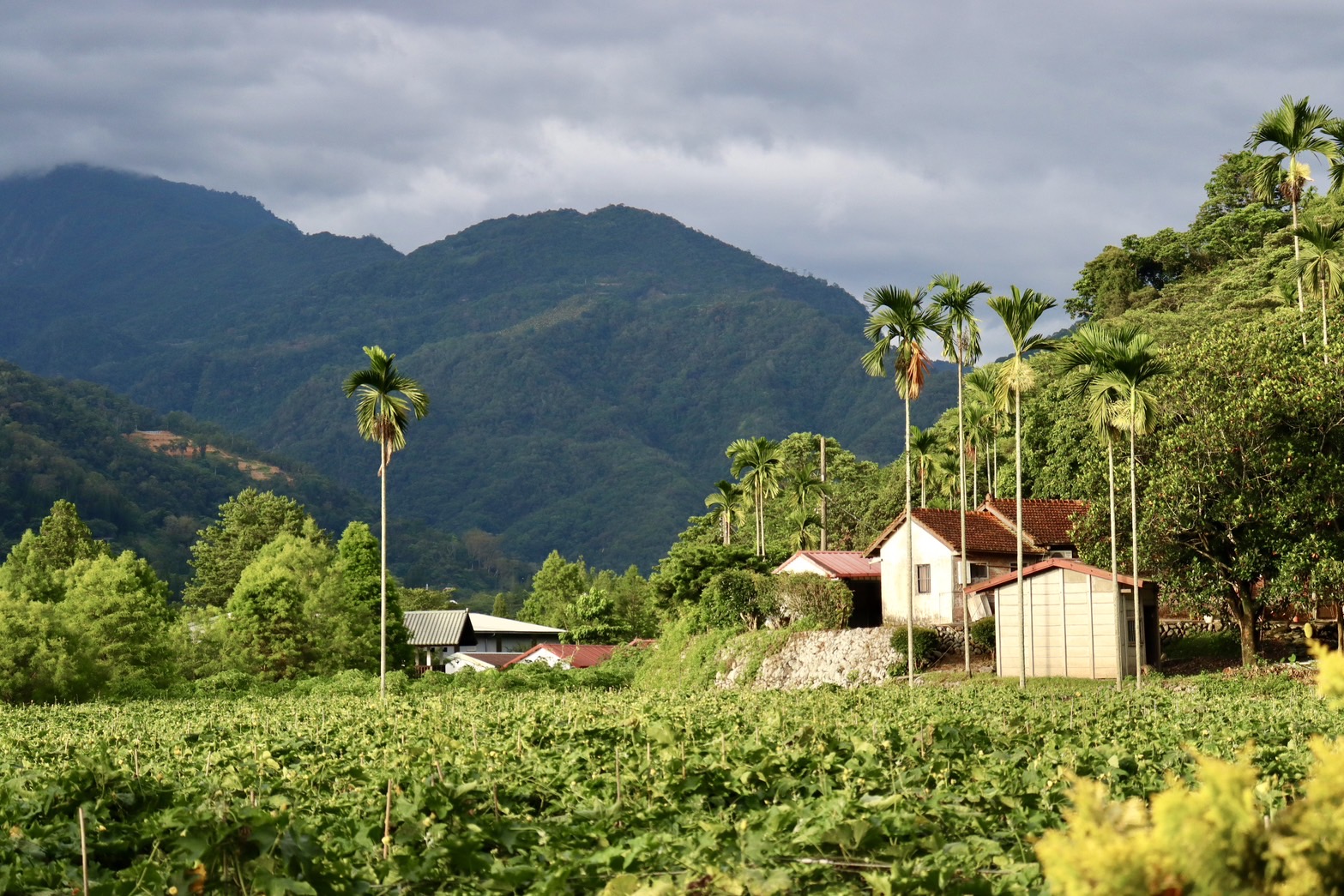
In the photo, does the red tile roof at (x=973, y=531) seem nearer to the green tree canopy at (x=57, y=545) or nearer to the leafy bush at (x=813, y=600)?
the leafy bush at (x=813, y=600)

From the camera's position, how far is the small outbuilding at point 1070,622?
1545 inches

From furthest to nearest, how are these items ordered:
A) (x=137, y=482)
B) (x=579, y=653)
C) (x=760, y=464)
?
(x=137, y=482) < (x=579, y=653) < (x=760, y=464)

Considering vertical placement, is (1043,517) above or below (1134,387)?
below

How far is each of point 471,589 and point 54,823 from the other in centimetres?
15674

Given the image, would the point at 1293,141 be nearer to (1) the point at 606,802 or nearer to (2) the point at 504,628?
(1) the point at 606,802

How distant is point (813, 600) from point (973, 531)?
6687 mm

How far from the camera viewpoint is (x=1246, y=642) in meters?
36.3

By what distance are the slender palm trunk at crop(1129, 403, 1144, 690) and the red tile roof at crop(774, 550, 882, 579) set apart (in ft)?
47.4

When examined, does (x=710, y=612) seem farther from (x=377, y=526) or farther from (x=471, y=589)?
(x=377, y=526)

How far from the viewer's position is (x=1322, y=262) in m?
39.6

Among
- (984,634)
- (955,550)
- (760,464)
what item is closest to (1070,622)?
(984,634)

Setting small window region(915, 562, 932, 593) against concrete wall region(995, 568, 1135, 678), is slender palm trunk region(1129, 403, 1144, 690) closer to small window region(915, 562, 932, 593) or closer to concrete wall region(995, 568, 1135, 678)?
concrete wall region(995, 568, 1135, 678)

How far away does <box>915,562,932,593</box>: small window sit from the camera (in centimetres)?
4922

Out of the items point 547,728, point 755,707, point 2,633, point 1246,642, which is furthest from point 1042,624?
point 2,633
